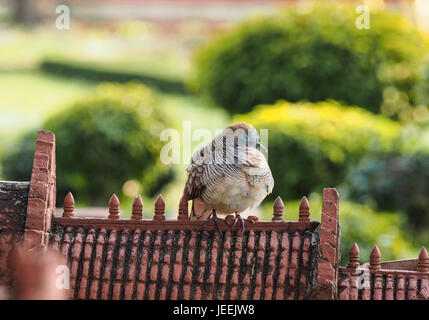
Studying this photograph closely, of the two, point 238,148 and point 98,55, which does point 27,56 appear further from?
point 238,148

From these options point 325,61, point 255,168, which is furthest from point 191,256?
point 325,61

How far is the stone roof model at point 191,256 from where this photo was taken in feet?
24.5

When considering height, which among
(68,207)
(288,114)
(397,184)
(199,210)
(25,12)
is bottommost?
(68,207)

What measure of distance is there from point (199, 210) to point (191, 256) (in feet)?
2.58

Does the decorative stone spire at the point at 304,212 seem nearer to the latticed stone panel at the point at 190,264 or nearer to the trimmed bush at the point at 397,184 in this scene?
the latticed stone panel at the point at 190,264

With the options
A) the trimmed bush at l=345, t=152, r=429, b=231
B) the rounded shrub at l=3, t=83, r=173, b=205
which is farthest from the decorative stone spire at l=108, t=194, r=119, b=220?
the rounded shrub at l=3, t=83, r=173, b=205

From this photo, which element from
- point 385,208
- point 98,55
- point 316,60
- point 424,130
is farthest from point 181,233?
point 98,55

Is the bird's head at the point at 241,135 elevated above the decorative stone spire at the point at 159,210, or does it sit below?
above

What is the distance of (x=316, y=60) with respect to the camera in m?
22.0

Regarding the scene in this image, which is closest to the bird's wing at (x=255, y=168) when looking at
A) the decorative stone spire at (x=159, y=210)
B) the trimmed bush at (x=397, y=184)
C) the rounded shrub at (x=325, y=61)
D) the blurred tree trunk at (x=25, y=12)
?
the decorative stone spire at (x=159, y=210)

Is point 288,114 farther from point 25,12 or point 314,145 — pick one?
point 25,12

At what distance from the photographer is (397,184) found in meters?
17.2

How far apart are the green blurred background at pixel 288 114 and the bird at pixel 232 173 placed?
6312 millimetres
